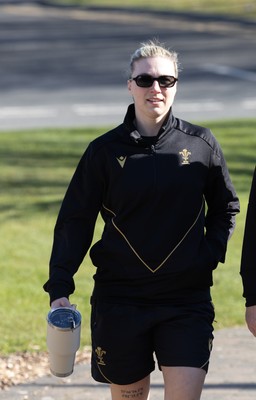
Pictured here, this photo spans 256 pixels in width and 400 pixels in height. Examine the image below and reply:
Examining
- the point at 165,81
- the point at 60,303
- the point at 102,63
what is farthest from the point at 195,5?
the point at 60,303

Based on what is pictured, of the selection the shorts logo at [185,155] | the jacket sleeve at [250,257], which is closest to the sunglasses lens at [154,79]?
Result: the shorts logo at [185,155]

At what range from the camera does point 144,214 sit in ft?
16.5

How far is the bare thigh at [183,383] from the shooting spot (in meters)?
4.86

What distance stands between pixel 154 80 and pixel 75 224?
2.50 ft

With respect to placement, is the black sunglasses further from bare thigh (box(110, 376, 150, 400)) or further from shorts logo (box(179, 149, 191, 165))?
bare thigh (box(110, 376, 150, 400))

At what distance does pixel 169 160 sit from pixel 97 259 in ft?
1.86

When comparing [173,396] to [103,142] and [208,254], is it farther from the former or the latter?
[103,142]

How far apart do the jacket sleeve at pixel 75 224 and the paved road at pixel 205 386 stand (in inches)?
67.0

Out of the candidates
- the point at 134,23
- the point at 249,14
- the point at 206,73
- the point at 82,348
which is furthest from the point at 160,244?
the point at 249,14

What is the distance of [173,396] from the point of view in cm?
488

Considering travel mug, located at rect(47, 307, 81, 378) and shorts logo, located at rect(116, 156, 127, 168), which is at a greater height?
shorts logo, located at rect(116, 156, 127, 168)

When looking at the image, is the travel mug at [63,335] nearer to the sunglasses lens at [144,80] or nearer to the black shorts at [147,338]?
the black shorts at [147,338]

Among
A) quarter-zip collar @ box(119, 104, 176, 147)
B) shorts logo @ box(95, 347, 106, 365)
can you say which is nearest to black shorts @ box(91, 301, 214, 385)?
shorts logo @ box(95, 347, 106, 365)

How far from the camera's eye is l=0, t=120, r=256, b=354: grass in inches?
335
